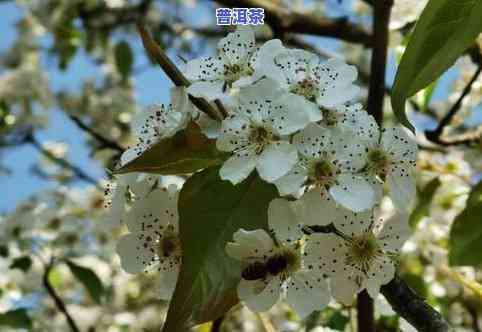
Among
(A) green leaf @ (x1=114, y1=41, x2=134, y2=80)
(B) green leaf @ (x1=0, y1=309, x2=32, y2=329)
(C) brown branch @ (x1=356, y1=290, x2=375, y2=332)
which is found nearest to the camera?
(C) brown branch @ (x1=356, y1=290, x2=375, y2=332)

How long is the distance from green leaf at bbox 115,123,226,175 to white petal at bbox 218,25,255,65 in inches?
5.5

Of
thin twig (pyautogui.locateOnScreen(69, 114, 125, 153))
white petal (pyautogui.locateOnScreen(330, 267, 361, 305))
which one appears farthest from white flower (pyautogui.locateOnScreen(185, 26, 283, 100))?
thin twig (pyautogui.locateOnScreen(69, 114, 125, 153))

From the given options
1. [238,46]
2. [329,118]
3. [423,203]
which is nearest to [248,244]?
[329,118]

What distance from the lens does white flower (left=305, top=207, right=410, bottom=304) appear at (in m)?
0.73

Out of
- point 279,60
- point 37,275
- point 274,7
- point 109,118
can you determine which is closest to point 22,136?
point 37,275

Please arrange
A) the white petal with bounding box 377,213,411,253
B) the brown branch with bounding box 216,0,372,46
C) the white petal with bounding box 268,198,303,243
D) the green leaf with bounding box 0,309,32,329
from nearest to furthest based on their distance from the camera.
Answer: the white petal with bounding box 268,198,303,243 < the white petal with bounding box 377,213,411,253 < the green leaf with bounding box 0,309,32,329 < the brown branch with bounding box 216,0,372,46

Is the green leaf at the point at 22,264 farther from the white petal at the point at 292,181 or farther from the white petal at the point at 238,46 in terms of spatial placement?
the white petal at the point at 292,181

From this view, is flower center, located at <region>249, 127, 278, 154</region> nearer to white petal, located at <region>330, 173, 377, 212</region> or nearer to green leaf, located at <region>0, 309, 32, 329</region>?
white petal, located at <region>330, 173, 377, 212</region>

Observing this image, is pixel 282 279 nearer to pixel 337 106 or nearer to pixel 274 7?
pixel 337 106

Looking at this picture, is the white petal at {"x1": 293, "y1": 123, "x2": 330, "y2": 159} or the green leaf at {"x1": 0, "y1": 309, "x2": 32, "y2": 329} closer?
the white petal at {"x1": 293, "y1": 123, "x2": 330, "y2": 159}

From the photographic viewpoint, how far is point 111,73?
3.72m

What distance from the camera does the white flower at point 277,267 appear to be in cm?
69

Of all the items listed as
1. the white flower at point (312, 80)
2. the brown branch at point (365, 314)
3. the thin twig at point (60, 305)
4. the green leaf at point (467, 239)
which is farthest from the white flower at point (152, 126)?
the thin twig at point (60, 305)

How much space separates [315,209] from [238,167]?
0.08 metres
